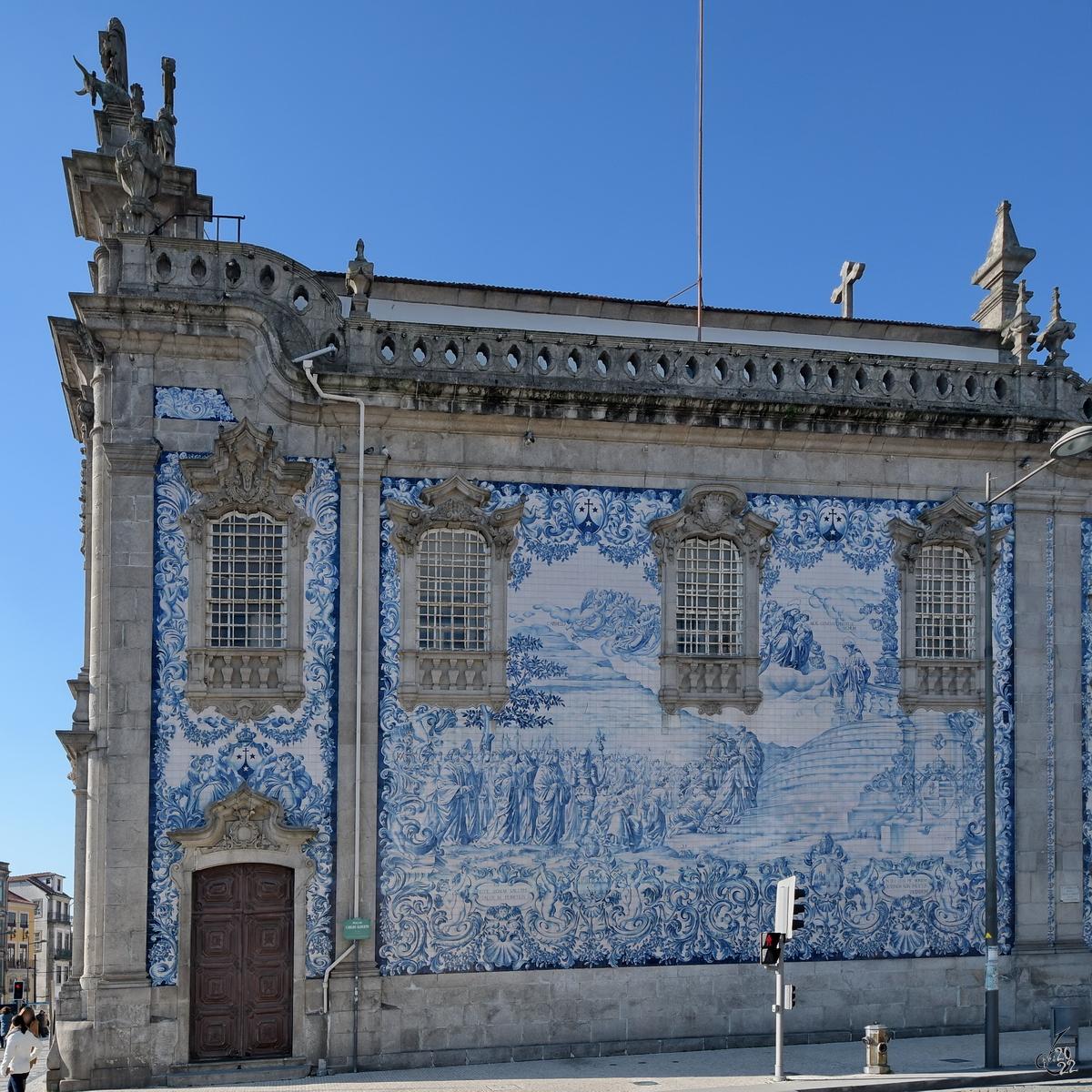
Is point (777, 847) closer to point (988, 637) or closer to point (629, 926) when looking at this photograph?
point (629, 926)

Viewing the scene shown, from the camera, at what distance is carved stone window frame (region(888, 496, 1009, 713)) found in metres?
17.9

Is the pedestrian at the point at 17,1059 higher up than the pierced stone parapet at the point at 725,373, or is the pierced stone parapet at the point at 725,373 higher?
the pierced stone parapet at the point at 725,373

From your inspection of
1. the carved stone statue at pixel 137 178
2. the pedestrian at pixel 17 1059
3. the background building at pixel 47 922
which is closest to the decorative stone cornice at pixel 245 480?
the carved stone statue at pixel 137 178

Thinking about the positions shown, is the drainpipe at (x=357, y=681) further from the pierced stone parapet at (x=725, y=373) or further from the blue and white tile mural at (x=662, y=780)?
the pierced stone parapet at (x=725, y=373)

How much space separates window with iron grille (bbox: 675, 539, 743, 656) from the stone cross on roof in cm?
791

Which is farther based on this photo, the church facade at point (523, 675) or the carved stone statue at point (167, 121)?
the carved stone statue at point (167, 121)

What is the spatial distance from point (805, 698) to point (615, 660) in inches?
112

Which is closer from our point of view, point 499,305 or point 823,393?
point 823,393

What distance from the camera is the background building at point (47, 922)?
78.7 m

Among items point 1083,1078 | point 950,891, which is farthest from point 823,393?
point 1083,1078

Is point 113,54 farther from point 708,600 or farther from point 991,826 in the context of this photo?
point 991,826

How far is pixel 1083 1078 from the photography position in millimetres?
14938

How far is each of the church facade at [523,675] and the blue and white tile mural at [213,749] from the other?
0.15ft

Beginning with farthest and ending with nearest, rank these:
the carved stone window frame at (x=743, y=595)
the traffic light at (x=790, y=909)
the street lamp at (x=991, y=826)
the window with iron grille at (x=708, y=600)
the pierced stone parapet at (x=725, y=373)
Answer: the window with iron grille at (x=708, y=600) → the carved stone window frame at (x=743, y=595) → the pierced stone parapet at (x=725, y=373) → the street lamp at (x=991, y=826) → the traffic light at (x=790, y=909)
